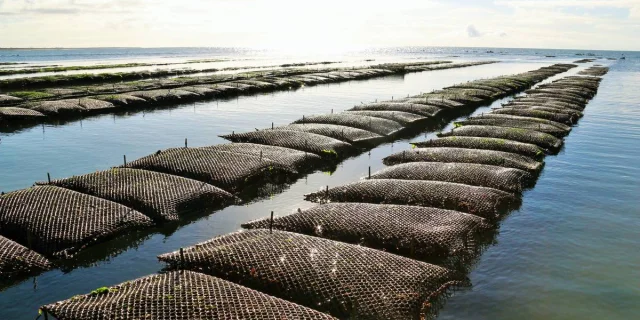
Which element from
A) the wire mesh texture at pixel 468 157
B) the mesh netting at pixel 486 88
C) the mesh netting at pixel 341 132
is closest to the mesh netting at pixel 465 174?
the wire mesh texture at pixel 468 157

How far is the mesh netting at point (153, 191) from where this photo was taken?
527 inches

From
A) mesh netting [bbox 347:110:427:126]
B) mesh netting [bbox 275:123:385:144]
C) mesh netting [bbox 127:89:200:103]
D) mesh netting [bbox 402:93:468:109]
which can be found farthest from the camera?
mesh netting [bbox 127:89:200:103]

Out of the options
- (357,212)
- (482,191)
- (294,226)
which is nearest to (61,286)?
(294,226)

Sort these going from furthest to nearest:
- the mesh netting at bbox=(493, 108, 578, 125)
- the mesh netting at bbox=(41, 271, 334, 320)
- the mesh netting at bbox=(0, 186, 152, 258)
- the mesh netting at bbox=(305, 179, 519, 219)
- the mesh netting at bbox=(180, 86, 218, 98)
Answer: the mesh netting at bbox=(180, 86, 218, 98) → the mesh netting at bbox=(493, 108, 578, 125) → the mesh netting at bbox=(305, 179, 519, 219) → the mesh netting at bbox=(0, 186, 152, 258) → the mesh netting at bbox=(41, 271, 334, 320)

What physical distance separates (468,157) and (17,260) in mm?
14689

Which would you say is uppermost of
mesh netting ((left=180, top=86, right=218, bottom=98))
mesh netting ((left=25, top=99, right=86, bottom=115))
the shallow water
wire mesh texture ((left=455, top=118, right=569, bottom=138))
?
mesh netting ((left=180, top=86, right=218, bottom=98))

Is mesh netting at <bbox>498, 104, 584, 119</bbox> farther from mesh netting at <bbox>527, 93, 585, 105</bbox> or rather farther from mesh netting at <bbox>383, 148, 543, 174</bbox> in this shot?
mesh netting at <bbox>383, 148, 543, 174</bbox>

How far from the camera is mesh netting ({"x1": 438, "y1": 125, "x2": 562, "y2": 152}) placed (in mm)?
22625

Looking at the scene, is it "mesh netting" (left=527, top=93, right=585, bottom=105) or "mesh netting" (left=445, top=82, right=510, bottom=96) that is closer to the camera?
"mesh netting" (left=527, top=93, right=585, bottom=105)

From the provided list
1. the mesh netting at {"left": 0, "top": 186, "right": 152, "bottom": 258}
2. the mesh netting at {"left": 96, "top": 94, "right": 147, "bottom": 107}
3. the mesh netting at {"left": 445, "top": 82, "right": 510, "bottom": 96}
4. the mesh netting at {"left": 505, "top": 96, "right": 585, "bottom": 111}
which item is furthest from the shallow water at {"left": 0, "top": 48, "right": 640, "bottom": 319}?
the mesh netting at {"left": 445, "top": 82, "right": 510, "bottom": 96}

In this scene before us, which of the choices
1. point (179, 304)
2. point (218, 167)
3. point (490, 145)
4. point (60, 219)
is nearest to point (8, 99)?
point (218, 167)

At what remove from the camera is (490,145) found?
68.4 feet

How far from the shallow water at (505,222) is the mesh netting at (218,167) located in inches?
38.9

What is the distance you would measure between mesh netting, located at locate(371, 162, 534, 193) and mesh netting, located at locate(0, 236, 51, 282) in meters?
10.2
